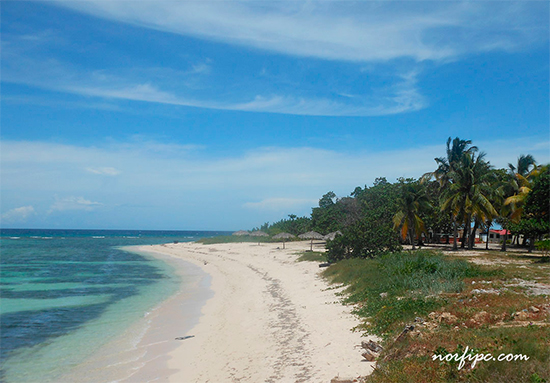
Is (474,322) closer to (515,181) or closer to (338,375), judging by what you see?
(338,375)

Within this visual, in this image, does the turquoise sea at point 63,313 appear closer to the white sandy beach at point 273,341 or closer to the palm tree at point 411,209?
the white sandy beach at point 273,341

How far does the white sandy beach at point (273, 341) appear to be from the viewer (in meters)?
8.07

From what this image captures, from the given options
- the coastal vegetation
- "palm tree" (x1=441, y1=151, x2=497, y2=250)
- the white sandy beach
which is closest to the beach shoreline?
the white sandy beach

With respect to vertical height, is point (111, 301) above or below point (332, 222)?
below

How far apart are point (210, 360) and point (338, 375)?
3.99 metres

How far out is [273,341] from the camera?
10.4 metres

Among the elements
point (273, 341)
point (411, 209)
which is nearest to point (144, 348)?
point (273, 341)

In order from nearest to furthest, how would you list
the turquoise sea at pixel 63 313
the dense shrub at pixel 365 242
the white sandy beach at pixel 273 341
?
the white sandy beach at pixel 273 341 < the turquoise sea at pixel 63 313 < the dense shrub at pixel 365 242

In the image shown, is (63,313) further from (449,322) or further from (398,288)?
(449,322)

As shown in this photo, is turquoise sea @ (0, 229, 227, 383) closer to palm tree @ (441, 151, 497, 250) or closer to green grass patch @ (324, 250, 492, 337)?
green grass patch @ (324, 250, 492, 337)

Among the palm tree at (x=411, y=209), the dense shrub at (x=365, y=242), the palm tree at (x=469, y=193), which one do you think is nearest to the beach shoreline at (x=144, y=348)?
the dense shrub at (x=365, y=242)

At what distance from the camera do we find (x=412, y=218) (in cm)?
3497

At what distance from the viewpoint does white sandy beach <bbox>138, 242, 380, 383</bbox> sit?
807cm

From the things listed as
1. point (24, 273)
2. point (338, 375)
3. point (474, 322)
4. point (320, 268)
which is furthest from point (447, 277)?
point (24, 273)
